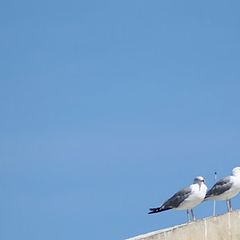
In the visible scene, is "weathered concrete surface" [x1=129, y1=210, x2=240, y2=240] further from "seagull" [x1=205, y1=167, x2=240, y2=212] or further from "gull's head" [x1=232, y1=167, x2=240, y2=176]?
"gull's head" [x1=232, y1=167, x2=240, y2=176]

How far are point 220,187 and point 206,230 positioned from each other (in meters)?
3.75

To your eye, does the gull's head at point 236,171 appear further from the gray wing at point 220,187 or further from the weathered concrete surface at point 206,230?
the weathered concrete surface at point 206,230

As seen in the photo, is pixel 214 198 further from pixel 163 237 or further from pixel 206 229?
pixel 163 237

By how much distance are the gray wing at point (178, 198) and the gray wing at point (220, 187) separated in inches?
64.0

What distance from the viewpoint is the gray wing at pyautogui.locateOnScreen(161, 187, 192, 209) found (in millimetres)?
25703

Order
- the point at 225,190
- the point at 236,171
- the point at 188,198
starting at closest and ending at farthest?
1. the point at 188,198
2. the point at 225,190
3. the point at 236,171

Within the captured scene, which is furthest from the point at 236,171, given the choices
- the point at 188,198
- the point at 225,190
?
the point at 188,198

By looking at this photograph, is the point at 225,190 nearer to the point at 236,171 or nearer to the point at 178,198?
the point at 236,171

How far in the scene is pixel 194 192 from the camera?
2569 cm

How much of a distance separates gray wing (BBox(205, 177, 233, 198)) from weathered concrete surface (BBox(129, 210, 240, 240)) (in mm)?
1900

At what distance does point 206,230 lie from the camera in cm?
2366

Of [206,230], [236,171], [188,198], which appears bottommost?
[206,230]

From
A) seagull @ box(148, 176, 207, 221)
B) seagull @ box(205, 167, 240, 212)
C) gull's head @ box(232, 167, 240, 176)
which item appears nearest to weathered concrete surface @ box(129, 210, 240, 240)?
seagull @ box(148, 176, 207, 221)

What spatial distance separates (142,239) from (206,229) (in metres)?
2.94
